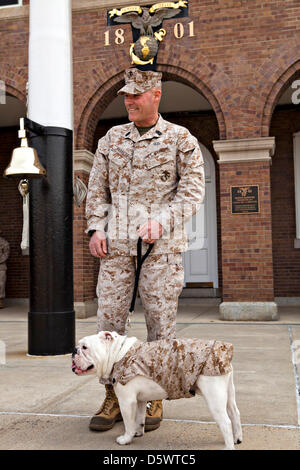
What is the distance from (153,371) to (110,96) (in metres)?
7.28

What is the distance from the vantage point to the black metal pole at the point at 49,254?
4863 millimetres

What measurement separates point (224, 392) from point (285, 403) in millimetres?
1145

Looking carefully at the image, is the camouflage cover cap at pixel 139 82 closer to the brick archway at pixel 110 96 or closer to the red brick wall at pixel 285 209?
the brick archway at pixel 110 96

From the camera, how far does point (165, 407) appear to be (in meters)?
3.12

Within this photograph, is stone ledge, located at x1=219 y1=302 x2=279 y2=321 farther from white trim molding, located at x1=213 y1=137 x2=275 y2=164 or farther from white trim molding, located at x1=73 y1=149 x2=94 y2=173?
white trim molding, located at x1=73 y1=149 x2=94 y2=173

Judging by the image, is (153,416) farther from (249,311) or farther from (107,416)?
(249,311)

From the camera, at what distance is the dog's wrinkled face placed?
7.79ft

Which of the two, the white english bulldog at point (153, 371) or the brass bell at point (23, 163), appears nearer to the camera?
the white english bulldog at point (153, 371)

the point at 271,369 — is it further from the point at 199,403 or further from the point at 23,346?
the point at 23,346

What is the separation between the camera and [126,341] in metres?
2.49

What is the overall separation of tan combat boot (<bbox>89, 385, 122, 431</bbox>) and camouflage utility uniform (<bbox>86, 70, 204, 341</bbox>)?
378 millimetres

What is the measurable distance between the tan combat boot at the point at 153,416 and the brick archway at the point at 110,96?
20.0 ft

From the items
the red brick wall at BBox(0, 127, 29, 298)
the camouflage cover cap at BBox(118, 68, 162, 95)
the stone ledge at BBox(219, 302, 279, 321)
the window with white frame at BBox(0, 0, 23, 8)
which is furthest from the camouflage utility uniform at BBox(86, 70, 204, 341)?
the red brick wall at BBox(0, 127, 29, 298)

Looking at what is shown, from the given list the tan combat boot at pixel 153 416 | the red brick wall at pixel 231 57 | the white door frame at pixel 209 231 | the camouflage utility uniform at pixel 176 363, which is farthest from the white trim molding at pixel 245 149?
the camouflage utility uniform at pixel 176 363
